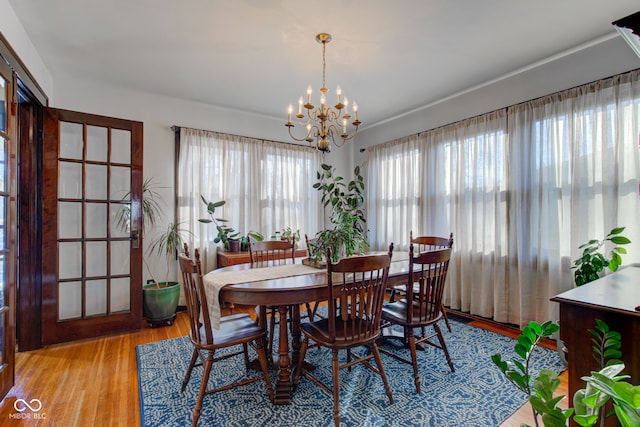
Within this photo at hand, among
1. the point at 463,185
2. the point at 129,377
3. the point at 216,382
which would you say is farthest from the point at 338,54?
the point at 129,377

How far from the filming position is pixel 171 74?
3.21 m

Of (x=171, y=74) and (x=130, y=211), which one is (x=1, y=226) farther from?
(x=171, y=74)

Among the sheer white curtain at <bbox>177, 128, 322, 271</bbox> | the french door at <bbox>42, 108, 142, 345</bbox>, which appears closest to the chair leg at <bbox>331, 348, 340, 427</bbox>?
the french door at <bbox>42, 108, 142, 345</bbox>

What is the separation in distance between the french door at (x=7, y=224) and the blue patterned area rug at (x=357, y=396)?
32.0 inches

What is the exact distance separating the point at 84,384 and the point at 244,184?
2728mm

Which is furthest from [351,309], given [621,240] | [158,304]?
[158,304]

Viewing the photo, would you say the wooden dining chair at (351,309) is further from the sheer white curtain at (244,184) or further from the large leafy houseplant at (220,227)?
the sheer white curtain at (244,184)

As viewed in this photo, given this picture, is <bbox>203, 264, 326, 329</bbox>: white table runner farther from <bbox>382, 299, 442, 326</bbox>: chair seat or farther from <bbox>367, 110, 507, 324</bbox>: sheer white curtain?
<bbox>367, 110, 507, 324</bbox>: sheer white curtain

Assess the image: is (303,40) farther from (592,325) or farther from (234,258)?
(592,325)

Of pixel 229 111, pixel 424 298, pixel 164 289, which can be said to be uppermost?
pixel 229 111

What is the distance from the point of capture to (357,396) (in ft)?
6.60

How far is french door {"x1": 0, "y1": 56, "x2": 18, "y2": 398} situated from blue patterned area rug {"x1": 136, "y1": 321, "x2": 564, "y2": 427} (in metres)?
0.81

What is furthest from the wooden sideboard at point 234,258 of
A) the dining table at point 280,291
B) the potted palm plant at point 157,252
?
the dining table at point 280,291

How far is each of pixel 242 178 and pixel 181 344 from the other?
2.23 m
